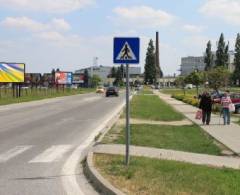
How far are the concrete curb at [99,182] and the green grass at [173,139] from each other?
4886mm

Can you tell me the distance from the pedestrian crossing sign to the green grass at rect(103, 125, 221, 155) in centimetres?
467

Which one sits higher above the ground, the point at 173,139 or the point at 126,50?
the point at 126,50

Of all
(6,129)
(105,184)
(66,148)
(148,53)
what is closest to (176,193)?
(105,184)

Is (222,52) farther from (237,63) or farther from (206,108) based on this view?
(206,108)

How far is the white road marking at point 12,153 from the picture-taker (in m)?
13.9

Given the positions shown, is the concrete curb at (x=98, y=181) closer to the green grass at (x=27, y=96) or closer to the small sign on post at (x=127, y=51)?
the small sign on post at (x=127, y=51)

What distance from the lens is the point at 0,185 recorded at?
1015cm

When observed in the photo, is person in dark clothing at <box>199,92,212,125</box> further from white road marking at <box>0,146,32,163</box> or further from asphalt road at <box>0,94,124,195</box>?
white road marking at <box>0,146,32,163</box>

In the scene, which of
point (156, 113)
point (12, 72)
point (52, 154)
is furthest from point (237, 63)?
point (52, 154)

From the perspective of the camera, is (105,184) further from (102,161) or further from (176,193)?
(102,161)

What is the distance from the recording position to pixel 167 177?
395 inches

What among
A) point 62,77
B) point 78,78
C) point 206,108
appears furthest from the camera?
point 78,78

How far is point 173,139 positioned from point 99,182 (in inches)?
366

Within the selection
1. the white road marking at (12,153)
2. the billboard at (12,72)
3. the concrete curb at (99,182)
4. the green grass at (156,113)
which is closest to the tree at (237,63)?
the billboard at (12,72)
